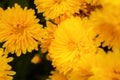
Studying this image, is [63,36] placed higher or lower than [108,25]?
higher

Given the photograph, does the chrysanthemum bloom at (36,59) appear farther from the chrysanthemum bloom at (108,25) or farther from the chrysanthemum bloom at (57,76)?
the chrysanthemum bloom at (108,25)

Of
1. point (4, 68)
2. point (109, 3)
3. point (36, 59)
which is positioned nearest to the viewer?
point (109, 3)

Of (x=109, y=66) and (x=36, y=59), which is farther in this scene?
(x=36, y=59)

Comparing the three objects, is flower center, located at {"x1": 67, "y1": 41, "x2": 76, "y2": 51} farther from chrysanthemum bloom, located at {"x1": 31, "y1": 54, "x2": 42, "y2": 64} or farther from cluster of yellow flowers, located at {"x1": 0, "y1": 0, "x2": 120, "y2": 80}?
chrysanthemum bloom, located at {"x1": 31, "y1": 54, "x2": 42, "y2": 64}

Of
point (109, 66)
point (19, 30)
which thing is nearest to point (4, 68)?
point (19, 30)

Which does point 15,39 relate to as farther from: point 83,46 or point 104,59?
point 104,59

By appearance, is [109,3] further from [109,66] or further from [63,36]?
[63,36]
